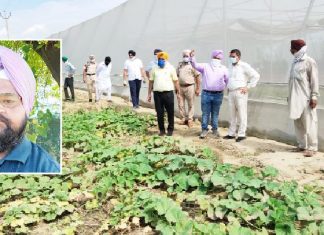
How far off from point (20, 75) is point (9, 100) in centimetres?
19

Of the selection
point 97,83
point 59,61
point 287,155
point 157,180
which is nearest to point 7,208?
point 157,180

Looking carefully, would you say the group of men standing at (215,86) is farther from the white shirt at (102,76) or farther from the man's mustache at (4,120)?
the white shirt at (102,76)

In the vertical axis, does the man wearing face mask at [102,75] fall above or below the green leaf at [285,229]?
above

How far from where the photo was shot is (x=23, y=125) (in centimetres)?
330

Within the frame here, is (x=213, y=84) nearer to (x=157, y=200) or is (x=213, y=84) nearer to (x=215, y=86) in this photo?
(x=215, y=86)

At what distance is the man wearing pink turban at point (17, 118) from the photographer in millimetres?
3195

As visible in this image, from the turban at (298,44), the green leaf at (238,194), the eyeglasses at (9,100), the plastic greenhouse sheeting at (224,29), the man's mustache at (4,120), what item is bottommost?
the green leaf at (238,194)

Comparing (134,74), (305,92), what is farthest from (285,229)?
(134,74)

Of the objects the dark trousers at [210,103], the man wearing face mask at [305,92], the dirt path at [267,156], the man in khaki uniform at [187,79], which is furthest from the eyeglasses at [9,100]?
the man in khaki uniform at [187,79]

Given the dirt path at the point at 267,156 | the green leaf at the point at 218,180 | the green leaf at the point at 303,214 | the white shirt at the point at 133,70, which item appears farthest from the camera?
the white shirt at the point at 133,70

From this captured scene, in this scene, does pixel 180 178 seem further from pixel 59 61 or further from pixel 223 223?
pixel 59 61

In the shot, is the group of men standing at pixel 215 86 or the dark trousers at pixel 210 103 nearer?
the group of men standing at pixel 215 86

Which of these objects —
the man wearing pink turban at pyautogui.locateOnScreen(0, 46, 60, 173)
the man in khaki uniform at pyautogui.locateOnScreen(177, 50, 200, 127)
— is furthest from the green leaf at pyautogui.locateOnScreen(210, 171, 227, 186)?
the man in khaki uniform at pyautogui.locateOnScreen(177, 50, 200, 127)

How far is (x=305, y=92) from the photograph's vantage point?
265 inches
